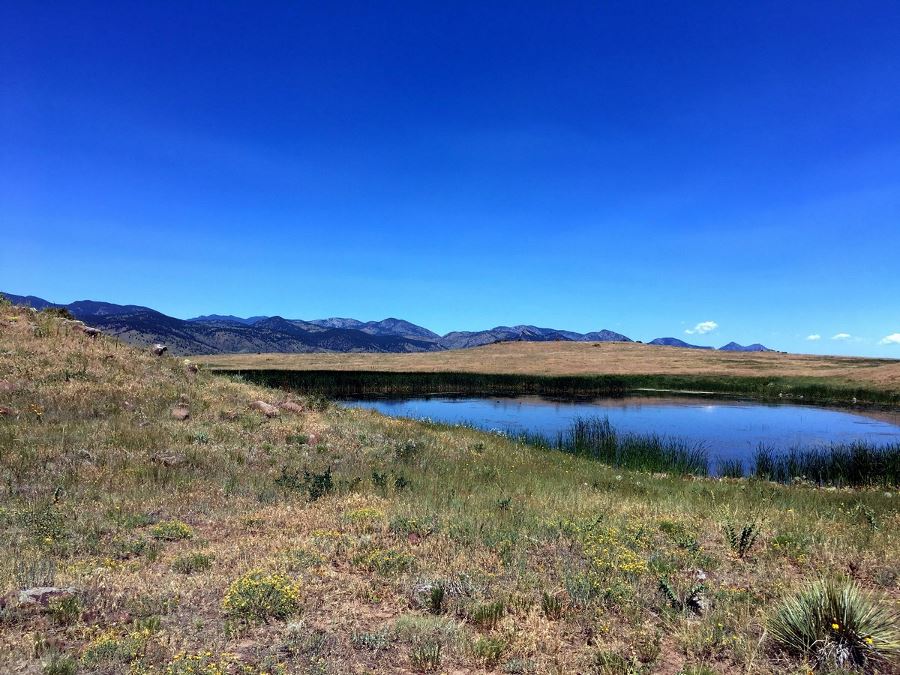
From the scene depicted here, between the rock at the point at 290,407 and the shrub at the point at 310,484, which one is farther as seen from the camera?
the rock at the point at 290,407

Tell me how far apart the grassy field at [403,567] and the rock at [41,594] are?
0.07m

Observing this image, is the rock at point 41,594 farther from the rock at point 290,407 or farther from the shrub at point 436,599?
the rock at point 290,407

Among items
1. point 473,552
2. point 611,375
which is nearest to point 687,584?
point 473,552

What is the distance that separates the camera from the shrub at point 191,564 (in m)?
7.37

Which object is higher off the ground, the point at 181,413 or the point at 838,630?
the point at 838,630

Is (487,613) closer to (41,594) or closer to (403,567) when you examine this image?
(403,567)

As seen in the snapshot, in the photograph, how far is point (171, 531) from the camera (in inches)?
352

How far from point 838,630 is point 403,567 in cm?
531

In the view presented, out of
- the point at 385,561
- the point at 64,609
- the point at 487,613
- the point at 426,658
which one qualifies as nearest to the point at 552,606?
the point at 487,613

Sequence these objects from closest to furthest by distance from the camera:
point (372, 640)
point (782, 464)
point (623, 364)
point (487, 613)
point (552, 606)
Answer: point (372, 640) → point (487, 613) → point (552, 606) → point (782, 464) → point (623, 364)

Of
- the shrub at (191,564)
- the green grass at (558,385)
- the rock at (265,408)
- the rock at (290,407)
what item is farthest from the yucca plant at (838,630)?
the green grass at (558,385)

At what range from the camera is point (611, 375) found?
83.7 meters

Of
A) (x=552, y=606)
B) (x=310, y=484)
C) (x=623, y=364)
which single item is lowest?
(x=310, y=484)

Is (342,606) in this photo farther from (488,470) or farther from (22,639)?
(488,470)
